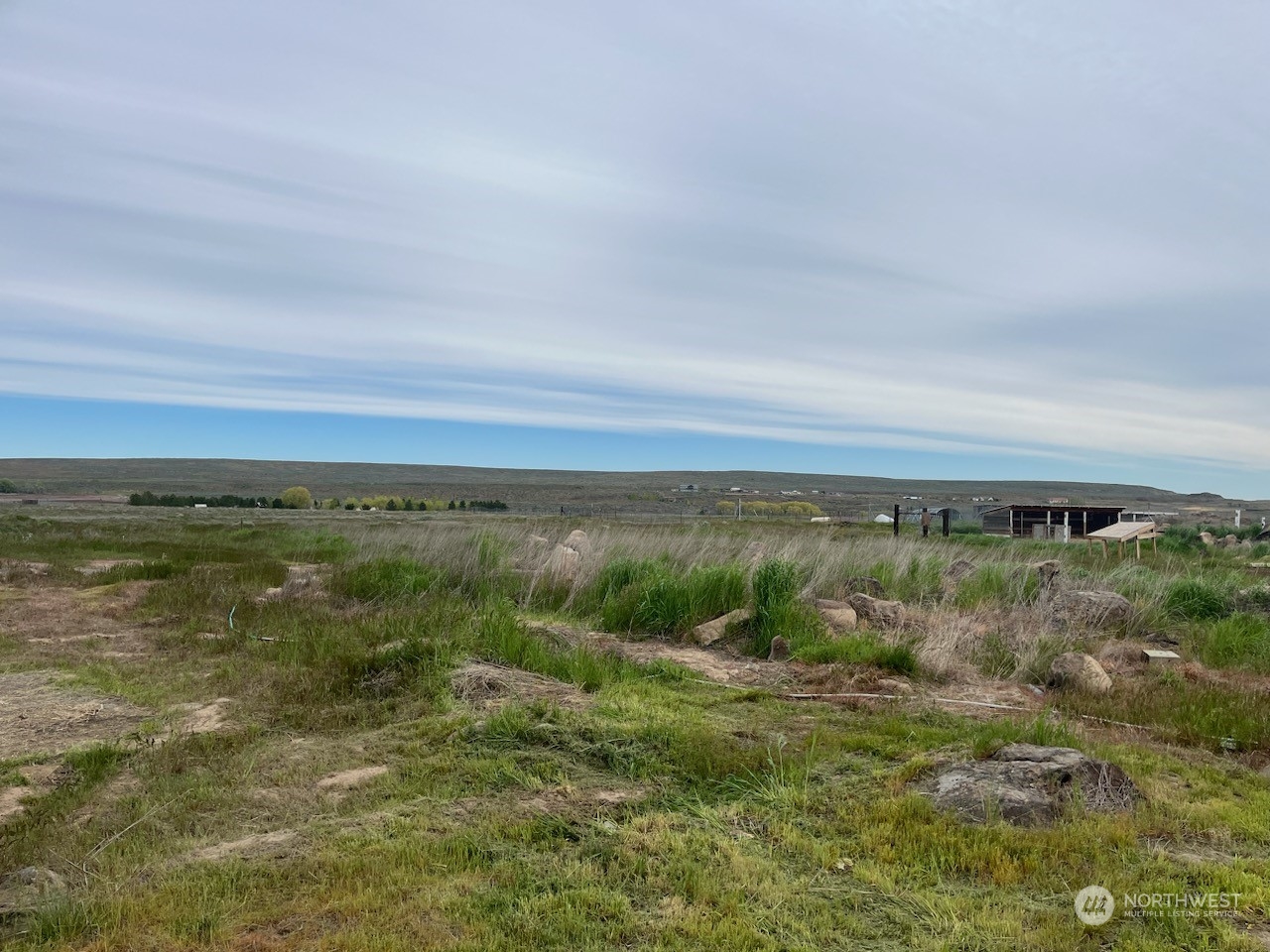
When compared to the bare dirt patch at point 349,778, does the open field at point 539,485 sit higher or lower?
higher

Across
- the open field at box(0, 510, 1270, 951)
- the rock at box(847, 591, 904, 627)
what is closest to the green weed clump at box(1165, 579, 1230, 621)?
the open field at box(0, 510, 1270, 951)

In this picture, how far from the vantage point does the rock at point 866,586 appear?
11316 millimetres

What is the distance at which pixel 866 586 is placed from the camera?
11.4 meters

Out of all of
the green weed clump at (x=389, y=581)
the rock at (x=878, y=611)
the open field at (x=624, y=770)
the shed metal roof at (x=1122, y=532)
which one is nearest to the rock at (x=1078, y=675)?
the open field at (x=624, y=770)

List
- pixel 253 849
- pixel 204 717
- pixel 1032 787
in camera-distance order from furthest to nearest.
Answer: pixel 204 717, pixel 1032 787, pixel 253 849

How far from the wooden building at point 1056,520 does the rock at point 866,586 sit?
19.2 m

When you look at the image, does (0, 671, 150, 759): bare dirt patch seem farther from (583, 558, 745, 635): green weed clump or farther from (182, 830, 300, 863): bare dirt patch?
(583, 558, 745, 635): green weed clump

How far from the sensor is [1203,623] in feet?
32.6

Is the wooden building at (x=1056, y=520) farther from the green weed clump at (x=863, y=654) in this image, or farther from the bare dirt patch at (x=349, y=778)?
the bare dirt patch at (x=349, y=778)

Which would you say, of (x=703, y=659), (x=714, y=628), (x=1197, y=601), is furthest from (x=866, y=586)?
(x=1197, y=601)

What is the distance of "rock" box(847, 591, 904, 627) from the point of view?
9477 mm

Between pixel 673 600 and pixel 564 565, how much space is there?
2868mm

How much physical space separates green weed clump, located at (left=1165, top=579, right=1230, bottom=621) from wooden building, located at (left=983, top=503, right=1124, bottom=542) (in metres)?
18.0

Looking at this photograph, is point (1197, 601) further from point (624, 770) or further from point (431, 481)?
point (431, 481)
